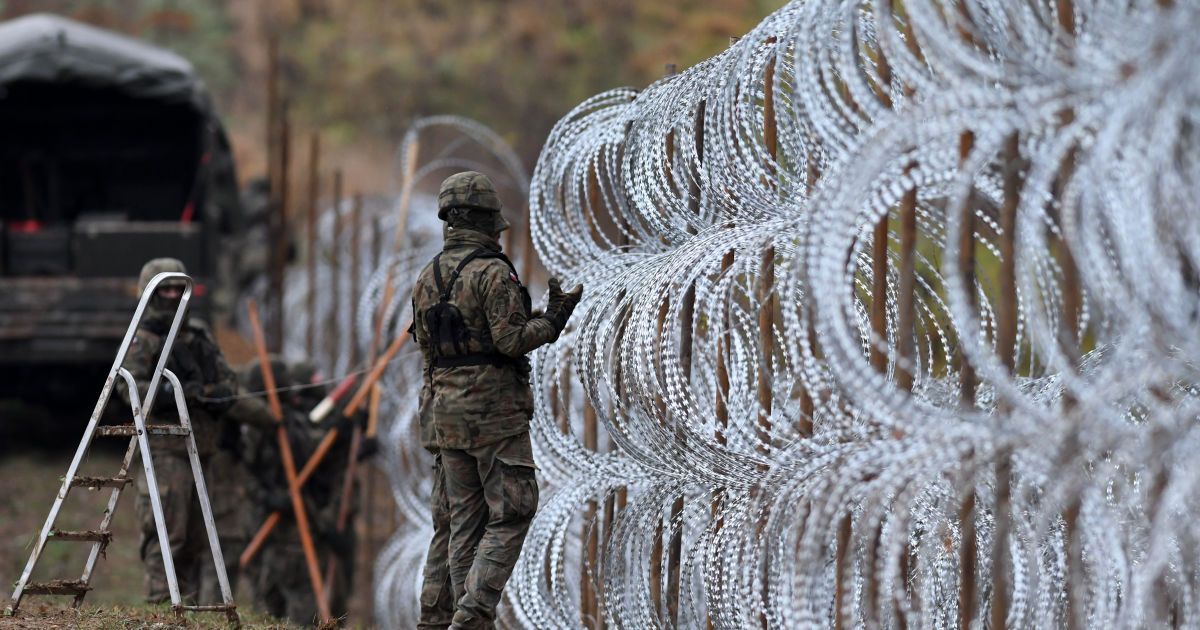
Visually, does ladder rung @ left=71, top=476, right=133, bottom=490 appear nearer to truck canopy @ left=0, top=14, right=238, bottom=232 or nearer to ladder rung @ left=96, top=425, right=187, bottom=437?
ladder rung @ left=96, top=425, right=187, bottom=437

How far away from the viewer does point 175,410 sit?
27.1ft

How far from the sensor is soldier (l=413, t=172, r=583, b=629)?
6.07 m

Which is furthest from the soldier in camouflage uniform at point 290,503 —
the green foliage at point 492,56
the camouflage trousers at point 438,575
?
the green foliage at point 492,56

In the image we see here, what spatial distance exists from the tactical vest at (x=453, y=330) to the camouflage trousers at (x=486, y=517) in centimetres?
32

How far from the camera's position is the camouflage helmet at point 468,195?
624 centimetres

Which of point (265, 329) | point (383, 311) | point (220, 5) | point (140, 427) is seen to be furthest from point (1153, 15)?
point (220, 5)

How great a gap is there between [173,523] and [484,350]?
9.32 ft

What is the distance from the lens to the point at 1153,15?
3.63 meters

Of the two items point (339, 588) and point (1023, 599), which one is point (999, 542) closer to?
point (1023, 599)

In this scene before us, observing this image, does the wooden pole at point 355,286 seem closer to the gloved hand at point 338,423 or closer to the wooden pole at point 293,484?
the gloved hand at point 338,423

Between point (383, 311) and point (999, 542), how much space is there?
25.3 feet

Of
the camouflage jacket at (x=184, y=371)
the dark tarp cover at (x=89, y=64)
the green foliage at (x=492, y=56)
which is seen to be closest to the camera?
the camouflage jacket at (x=184, y=371)

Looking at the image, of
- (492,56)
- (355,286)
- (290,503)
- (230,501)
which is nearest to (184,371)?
(230,501)

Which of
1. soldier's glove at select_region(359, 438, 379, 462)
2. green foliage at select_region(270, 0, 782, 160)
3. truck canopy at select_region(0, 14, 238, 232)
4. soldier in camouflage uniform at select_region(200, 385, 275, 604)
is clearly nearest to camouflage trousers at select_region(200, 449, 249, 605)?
soldier in camouflage uniform at select_region(200, 385, 275, 604)
